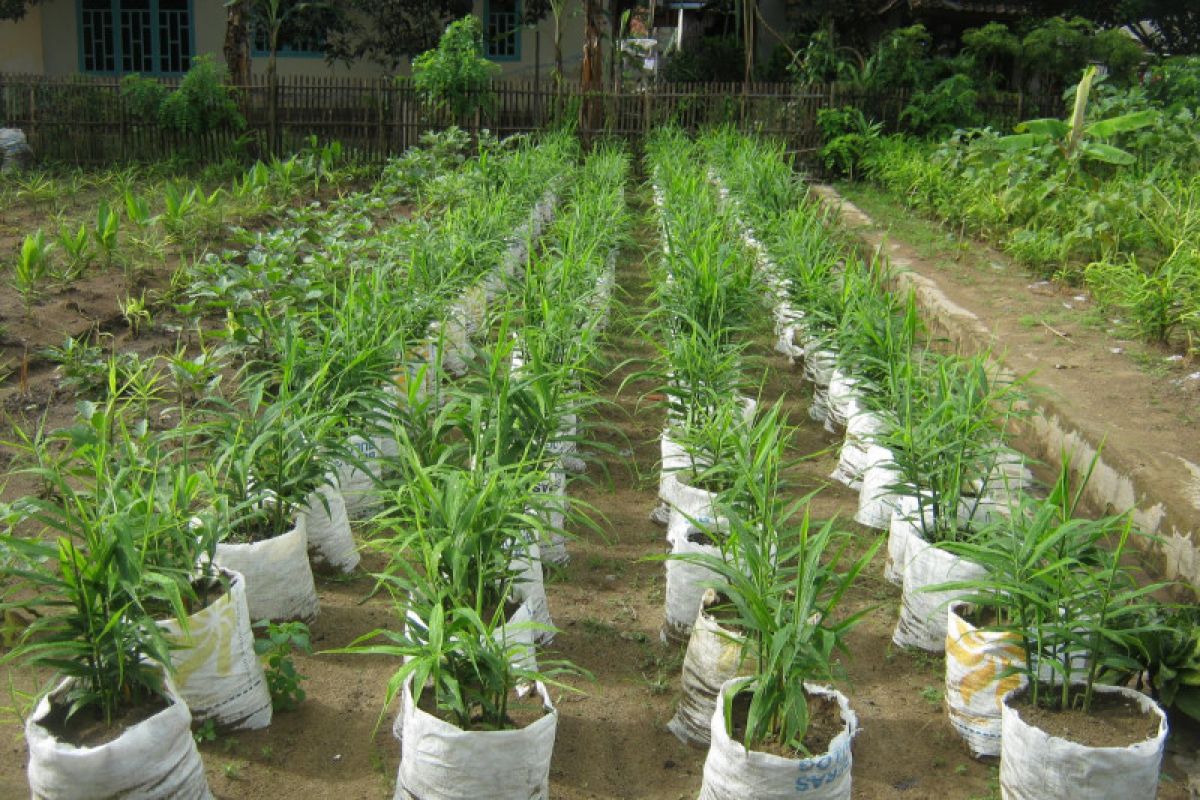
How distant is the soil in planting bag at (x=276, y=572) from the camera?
10.2ft

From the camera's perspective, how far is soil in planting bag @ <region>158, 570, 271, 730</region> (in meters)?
2.71

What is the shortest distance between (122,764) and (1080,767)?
194cm

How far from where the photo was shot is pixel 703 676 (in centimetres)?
287

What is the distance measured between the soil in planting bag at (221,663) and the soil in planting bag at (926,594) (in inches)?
68.5

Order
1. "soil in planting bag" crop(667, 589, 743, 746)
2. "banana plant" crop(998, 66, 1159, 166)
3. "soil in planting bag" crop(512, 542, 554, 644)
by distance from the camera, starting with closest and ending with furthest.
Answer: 1. "soil in planting bag" crop(667, 589, 743, 746)
2. "soil in planting bag" crop(512, 542, 554, 644)
3. "banana plant" crop(998, 66, 1159, 166)

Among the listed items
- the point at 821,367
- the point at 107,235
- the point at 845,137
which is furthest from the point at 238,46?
the point at 821,367

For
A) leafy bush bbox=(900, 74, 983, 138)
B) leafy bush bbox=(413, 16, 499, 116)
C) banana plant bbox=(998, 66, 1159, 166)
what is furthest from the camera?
leafy bush bbox=(900, 74, 983, 138)

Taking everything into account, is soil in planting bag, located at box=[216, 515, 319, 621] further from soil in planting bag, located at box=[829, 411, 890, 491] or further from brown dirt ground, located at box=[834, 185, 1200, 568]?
brown dirt ground, located at box=[834, 185, 1200, 568]

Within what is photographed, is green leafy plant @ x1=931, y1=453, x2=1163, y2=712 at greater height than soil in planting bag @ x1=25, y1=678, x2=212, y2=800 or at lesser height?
greater

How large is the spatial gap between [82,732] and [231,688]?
0.41 metres

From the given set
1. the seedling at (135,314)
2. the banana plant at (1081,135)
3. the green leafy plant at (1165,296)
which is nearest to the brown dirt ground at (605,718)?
the green leafy plant at (1165,296)

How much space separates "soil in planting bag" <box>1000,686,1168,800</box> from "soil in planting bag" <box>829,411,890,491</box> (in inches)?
74.1

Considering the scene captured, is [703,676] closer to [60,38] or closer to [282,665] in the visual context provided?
[282,665]

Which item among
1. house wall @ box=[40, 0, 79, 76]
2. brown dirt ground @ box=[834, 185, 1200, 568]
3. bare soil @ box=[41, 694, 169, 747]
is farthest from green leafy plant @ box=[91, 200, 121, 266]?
house wall @ box=[40, 0, 79, 76]
